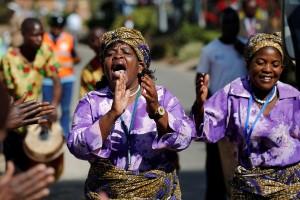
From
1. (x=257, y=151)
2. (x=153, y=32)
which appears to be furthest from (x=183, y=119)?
(x=153, y=32)

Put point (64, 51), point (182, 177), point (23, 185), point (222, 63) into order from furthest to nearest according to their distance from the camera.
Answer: point (64, 51), point (182, 177), point (222, 63), point (23, 185)

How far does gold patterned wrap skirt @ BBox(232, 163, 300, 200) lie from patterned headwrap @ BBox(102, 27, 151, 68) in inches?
36.9

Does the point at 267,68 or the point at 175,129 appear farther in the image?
the point at 267,68

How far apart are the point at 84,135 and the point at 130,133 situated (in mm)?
287

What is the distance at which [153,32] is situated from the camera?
31.5 meters

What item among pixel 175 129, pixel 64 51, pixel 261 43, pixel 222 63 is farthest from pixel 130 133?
pixel 64 51

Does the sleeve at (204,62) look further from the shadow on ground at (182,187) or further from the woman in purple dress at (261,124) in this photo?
the woman in purple dress at (261,124)

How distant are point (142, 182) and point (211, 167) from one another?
3.33m

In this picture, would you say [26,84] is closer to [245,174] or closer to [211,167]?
[211,167]

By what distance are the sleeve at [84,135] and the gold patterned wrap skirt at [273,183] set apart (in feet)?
3.37

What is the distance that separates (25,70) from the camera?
8508 mm

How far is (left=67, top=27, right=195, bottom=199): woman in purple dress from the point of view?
5.02 metres

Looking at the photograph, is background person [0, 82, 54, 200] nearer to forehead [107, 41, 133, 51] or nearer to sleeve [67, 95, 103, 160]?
sleeve [67, 95, 103, 160]

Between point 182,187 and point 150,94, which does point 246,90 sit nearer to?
point 150,94
